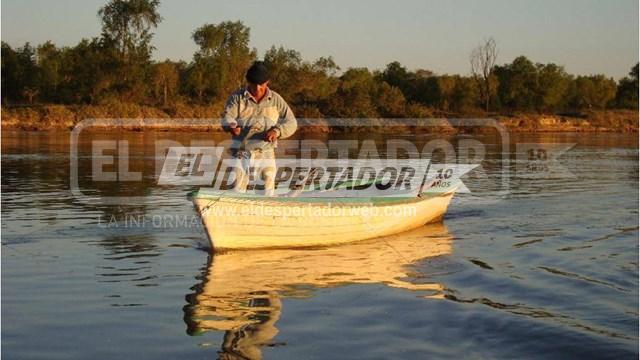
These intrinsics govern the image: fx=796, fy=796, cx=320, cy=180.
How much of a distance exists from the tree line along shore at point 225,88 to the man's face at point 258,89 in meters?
47.6

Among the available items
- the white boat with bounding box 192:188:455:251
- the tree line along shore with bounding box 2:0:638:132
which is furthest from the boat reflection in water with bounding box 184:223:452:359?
the tree line along shore with bounding box 2:0:638:132

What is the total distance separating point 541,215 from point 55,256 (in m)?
9.42

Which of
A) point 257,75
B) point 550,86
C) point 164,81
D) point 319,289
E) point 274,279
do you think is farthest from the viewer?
point 550,86

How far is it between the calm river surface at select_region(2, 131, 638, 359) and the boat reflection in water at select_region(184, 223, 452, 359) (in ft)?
0.09

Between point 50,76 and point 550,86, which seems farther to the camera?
point 550,86

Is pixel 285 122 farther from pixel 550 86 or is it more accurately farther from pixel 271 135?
pixel 550 86

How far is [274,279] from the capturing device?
9586mm

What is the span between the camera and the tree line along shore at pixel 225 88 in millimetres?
65375

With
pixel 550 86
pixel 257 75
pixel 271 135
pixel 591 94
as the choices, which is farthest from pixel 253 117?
pixel 591 94

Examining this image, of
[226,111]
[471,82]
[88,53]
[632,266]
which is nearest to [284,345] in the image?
[226,111]

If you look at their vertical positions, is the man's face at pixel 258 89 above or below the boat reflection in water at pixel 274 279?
above

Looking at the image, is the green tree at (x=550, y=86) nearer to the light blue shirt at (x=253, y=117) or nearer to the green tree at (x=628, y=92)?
the green tree at (x=628, y=92)

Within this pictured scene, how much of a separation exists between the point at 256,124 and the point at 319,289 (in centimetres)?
284

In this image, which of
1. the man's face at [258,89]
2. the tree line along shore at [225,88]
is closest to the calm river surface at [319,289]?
the man's face at [258,89]
